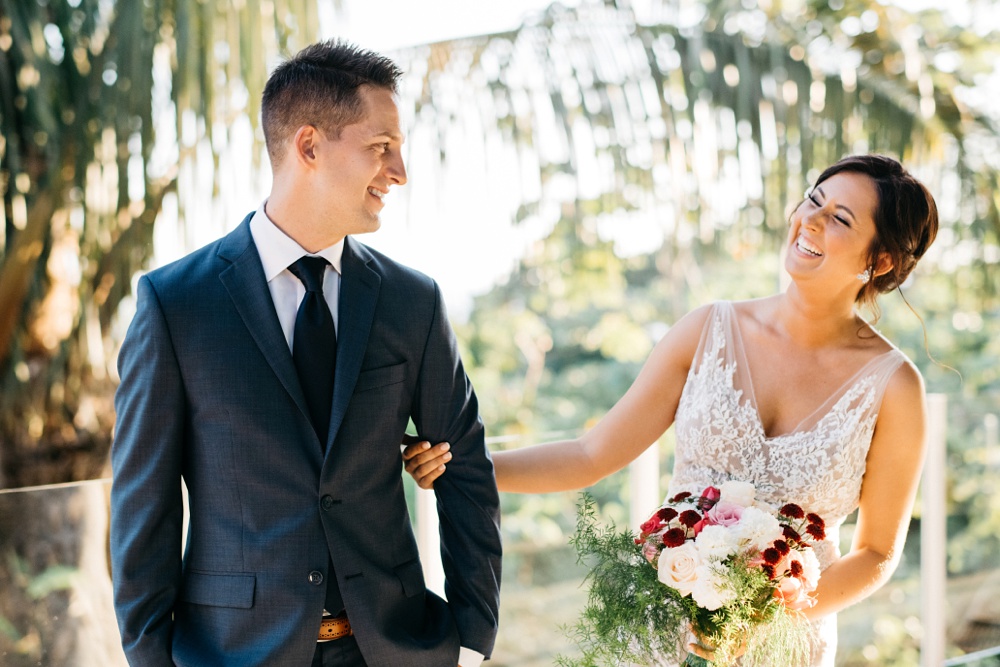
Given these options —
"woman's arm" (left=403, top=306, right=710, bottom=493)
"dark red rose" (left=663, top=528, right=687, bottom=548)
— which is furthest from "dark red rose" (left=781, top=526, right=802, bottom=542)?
"woman's arm" (left=403, top=306, right=710, bottom=493)

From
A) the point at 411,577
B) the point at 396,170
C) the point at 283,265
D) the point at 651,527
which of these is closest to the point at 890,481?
the point at 651,527

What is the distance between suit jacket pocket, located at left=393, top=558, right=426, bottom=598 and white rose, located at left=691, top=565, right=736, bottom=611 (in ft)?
1.83

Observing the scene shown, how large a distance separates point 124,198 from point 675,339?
222 cm

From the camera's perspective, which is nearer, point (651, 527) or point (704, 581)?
point (704, 581)

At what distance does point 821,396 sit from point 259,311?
1.56 meters

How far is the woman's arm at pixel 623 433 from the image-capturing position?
2670 millimetres

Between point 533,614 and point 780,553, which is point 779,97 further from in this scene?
point 780,553

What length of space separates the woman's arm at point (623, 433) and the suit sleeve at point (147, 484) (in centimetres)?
113

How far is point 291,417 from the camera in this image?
1.74 meters

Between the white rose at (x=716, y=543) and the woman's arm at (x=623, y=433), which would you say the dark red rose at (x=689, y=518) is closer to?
the white rose at (x=716, y=543)

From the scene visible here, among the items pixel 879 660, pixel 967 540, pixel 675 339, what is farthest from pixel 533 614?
pixel 967 540

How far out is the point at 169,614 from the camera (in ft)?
5.66

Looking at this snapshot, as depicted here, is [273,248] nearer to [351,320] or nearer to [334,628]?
[351,320]

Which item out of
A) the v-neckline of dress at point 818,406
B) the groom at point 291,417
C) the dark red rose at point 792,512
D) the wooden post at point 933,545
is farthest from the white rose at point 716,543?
the wooden post at point 933,545
